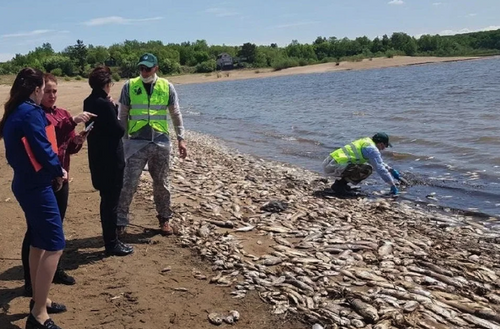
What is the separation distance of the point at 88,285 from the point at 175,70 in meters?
106

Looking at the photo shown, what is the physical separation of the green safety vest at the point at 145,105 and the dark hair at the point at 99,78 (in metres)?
0.65

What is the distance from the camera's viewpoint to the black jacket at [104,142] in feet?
19.6

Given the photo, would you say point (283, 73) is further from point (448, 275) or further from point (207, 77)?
point (448, 275)

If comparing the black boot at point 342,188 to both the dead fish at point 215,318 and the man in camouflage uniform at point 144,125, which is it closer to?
the man in camouflage uniform at point 144,125

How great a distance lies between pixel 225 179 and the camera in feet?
37.0

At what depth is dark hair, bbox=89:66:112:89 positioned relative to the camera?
19.5 feet

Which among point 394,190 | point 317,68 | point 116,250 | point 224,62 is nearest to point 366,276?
point 116,250

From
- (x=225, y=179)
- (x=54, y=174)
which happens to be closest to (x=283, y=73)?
(x=225, y=179)

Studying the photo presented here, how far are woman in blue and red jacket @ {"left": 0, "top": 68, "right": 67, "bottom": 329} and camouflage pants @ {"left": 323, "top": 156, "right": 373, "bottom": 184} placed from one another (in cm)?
719

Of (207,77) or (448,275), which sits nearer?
(448,275)

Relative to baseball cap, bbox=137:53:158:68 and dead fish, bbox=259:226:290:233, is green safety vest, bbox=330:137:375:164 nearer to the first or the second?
dead fish, bbox=259:226:290:233

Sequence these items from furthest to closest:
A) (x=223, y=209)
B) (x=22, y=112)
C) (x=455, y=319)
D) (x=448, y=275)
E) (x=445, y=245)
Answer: (x=223, y=209) → (x=445, y=245) → (x=448, y=275) → (x=455, y=319) → (x=22, y=112)

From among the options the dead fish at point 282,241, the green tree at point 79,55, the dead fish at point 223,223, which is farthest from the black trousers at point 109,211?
the green tree at point 79,55

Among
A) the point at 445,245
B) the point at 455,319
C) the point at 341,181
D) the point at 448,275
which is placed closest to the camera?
the point at 455,319
